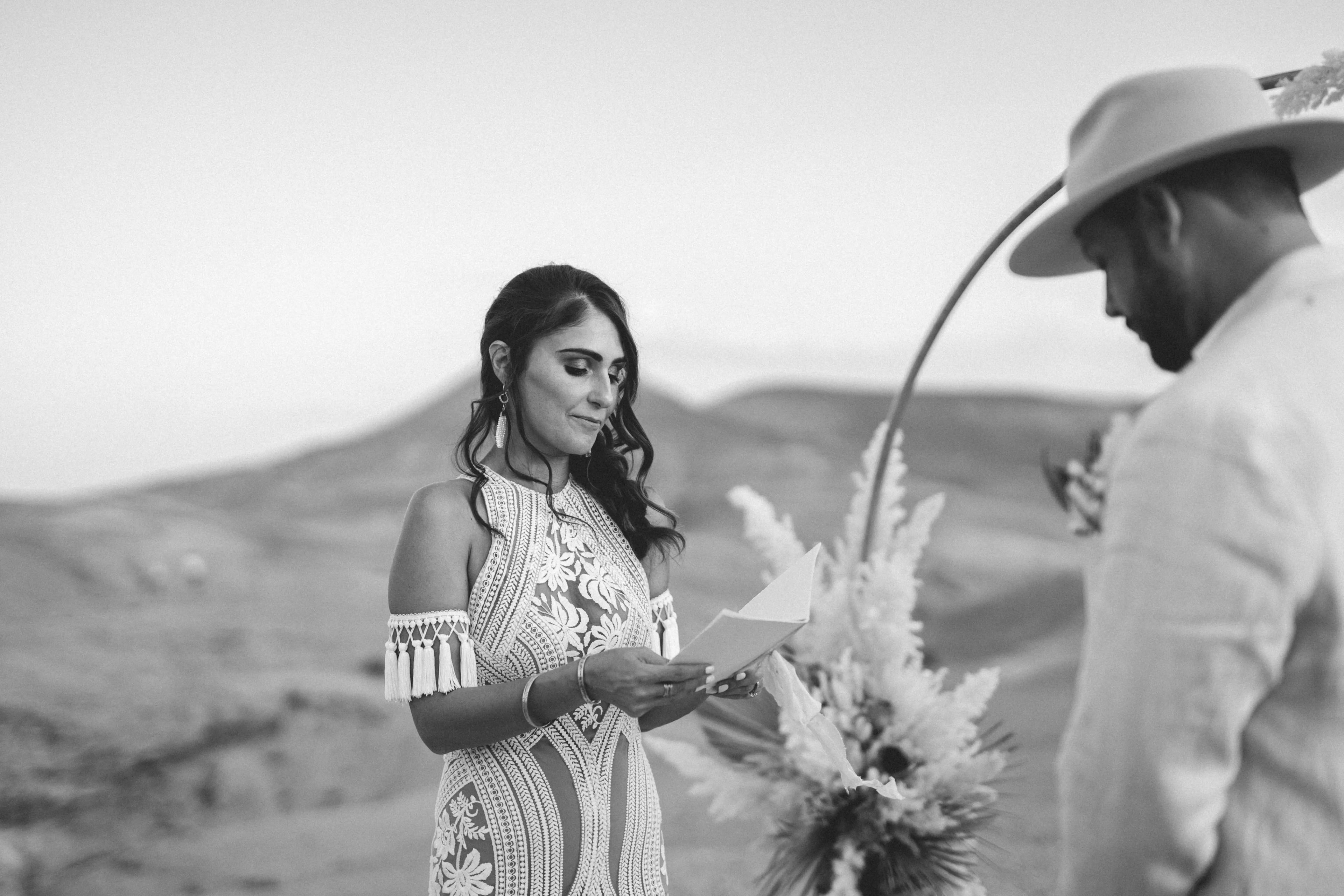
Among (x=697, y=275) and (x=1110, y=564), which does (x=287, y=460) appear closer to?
(x=697, y=275)

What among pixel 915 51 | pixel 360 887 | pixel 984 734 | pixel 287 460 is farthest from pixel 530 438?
pixel 915 51

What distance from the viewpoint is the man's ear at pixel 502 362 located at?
1528mm

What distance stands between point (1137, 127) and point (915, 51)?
5.04m

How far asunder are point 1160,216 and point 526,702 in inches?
33.0

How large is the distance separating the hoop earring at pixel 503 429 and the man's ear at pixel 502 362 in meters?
0.03

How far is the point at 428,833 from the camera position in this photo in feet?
13.8

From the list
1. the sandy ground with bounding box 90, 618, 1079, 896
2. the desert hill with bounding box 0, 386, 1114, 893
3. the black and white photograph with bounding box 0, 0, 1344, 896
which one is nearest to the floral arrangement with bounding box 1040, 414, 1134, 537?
the black and white photograph with bounding box 0, 0, 1344, 896

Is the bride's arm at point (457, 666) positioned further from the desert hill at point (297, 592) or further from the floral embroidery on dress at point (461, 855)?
the desert hill at point (297, 592)

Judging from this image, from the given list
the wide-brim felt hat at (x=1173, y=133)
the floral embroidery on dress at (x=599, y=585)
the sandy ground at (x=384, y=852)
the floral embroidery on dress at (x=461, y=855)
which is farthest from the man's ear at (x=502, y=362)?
the sandy ground at (x=384, y=852)

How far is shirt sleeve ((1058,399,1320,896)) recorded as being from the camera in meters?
0.69

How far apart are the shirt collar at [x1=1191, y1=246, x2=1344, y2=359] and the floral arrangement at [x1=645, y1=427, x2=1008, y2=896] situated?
36.0 inches

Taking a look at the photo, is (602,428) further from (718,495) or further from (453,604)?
(718,495)

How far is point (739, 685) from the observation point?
4.55ft

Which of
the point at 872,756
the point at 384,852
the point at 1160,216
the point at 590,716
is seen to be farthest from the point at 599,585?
the point at 384,852
